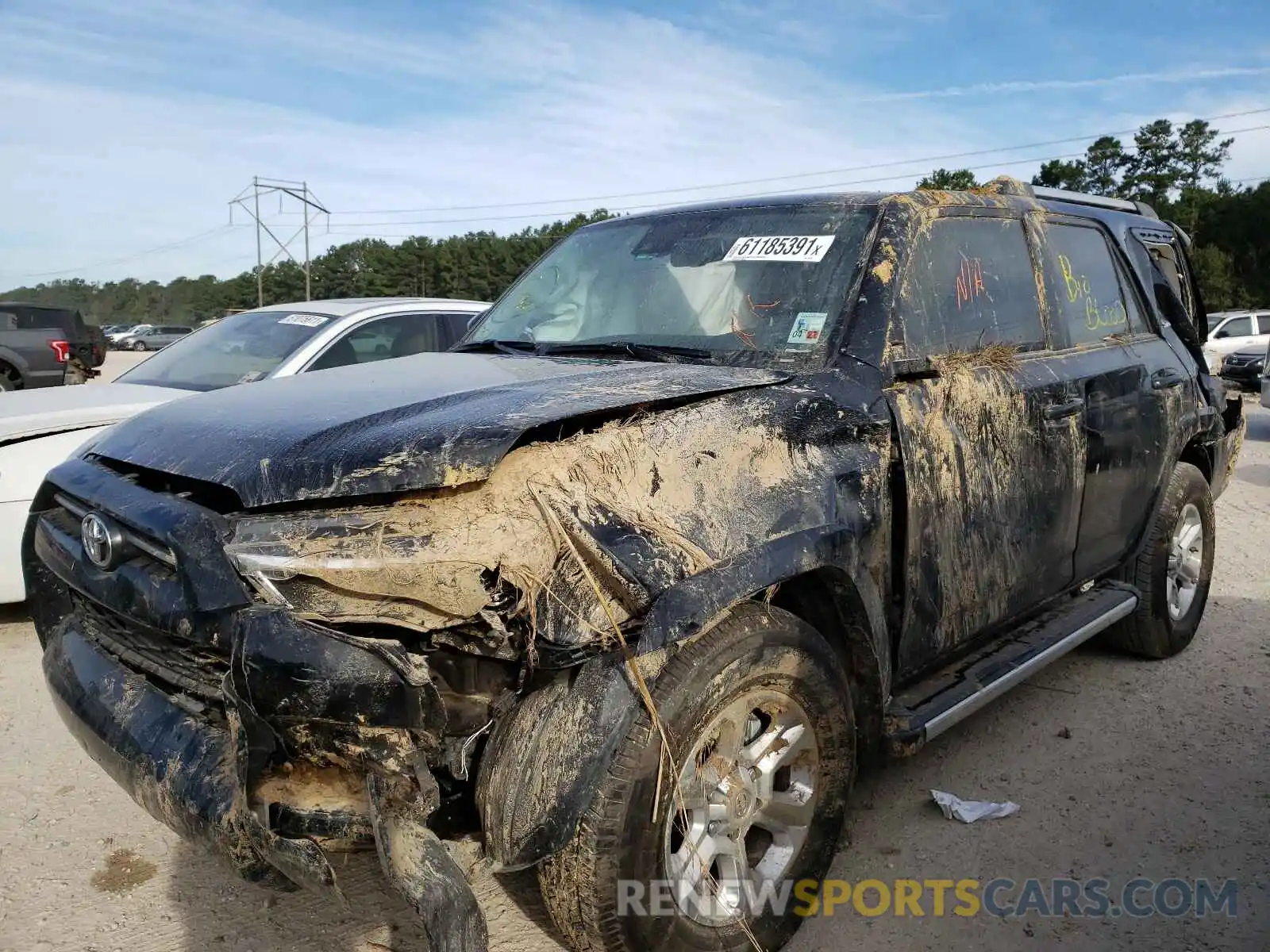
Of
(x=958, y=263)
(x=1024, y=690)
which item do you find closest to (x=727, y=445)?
(x=958, y=263)

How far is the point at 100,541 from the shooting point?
2283 mm

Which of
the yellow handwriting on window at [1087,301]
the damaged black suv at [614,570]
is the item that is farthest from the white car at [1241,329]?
the damaged black suv at [614,570]

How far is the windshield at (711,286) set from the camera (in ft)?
9.75

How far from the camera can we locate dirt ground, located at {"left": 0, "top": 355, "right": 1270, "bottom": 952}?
265 cm

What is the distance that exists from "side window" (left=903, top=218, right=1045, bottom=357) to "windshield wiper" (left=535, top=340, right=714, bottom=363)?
2.14 ft

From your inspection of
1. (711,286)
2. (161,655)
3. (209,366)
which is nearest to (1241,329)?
(209,366)

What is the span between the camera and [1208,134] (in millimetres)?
48312

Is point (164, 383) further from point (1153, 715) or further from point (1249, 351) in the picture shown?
point (1249, 351)

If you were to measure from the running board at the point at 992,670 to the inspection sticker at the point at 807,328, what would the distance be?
3.64 ft

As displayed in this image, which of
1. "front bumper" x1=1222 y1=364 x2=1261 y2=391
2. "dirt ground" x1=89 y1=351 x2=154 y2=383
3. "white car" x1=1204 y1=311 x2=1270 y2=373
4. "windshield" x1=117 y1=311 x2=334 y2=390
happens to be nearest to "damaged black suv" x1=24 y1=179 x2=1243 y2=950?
"windshield" x1=117 y1=311 x2=334 y2=390

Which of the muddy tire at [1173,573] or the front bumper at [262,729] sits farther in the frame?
the muddy tire at [1173,573]

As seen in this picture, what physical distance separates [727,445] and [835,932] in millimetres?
1404

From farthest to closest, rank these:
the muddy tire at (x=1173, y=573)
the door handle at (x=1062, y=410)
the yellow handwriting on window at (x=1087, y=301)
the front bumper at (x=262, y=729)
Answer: the muddy tire at (x=1173, y=573), the yellow handwriting on window at (x=1087, y=301), the door handle at (x=1062, y=410), the front bumper at (x=262, y=729)

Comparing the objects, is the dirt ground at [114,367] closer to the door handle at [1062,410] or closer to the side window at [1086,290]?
the side window at [1086,290]
